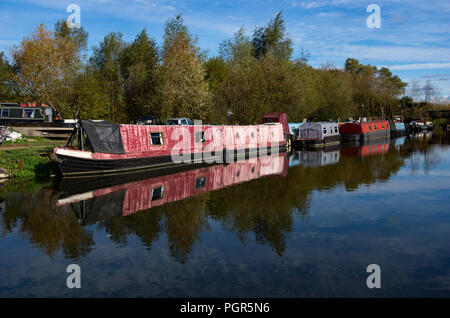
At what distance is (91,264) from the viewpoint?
7043mm

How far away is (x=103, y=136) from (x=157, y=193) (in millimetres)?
5193

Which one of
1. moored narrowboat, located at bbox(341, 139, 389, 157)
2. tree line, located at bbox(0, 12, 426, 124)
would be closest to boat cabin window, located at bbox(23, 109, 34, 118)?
tree line, located at bbox(0, 12, 426, 124)

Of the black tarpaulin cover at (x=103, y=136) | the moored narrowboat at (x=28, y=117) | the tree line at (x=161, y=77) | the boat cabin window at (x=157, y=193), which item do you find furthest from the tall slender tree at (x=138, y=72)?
the boat cabin window at (x=157, y=193)

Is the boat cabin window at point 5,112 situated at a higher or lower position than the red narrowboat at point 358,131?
higher

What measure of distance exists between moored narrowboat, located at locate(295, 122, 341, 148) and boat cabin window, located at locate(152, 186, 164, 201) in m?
21.8

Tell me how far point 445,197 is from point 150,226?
9466mm

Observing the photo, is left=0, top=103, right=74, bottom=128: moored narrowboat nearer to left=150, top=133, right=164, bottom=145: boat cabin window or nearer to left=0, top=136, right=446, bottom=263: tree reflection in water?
left=150, top=133, right=164, bottom=145: boat cabin window

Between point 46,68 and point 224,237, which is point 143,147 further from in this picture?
point 46,68

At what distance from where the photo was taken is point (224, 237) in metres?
8.58

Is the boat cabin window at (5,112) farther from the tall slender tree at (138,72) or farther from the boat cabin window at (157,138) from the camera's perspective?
the boat cabin window at (157,138)

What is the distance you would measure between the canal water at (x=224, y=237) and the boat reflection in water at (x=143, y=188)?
60 millimetres

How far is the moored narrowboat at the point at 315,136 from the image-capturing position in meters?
33.9

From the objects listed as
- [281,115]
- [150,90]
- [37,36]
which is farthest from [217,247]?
[37,36]
